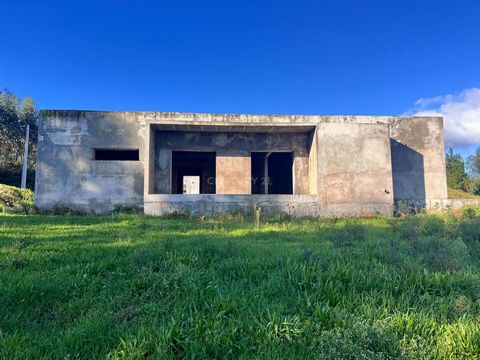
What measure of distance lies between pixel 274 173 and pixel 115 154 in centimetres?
882

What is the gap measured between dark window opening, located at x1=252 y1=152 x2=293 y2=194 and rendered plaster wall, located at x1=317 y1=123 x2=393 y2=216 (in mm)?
3761

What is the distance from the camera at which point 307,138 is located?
13992 millimetres

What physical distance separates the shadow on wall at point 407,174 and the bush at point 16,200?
1429 centimetres

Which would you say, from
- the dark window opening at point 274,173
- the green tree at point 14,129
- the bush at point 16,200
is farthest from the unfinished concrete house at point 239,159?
the green tree at point 14,129

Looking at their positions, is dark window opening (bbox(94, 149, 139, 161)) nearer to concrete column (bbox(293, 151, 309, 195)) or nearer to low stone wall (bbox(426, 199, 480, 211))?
concrete column (bbox(293, 151, 309, 195))

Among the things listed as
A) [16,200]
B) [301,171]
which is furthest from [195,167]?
[16,200]

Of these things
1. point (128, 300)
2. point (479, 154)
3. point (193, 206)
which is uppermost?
point (479, 154)

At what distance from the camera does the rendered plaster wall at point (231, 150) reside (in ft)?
44.1

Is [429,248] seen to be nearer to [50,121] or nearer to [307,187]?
[307,187]

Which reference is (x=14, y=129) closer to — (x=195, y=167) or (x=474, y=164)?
(x=195, y=167)

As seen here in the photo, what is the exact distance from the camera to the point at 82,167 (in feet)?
41.7

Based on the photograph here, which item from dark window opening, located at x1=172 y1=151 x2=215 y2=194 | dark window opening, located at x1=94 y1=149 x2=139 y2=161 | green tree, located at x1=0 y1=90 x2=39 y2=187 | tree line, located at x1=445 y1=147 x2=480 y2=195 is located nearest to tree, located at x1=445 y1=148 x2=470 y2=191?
tree line, located at x1=445 y1=147 x2=480 y2=195

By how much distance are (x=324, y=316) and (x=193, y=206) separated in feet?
30.2

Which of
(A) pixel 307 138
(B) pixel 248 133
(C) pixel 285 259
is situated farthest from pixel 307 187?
(C) pixel 285 259
